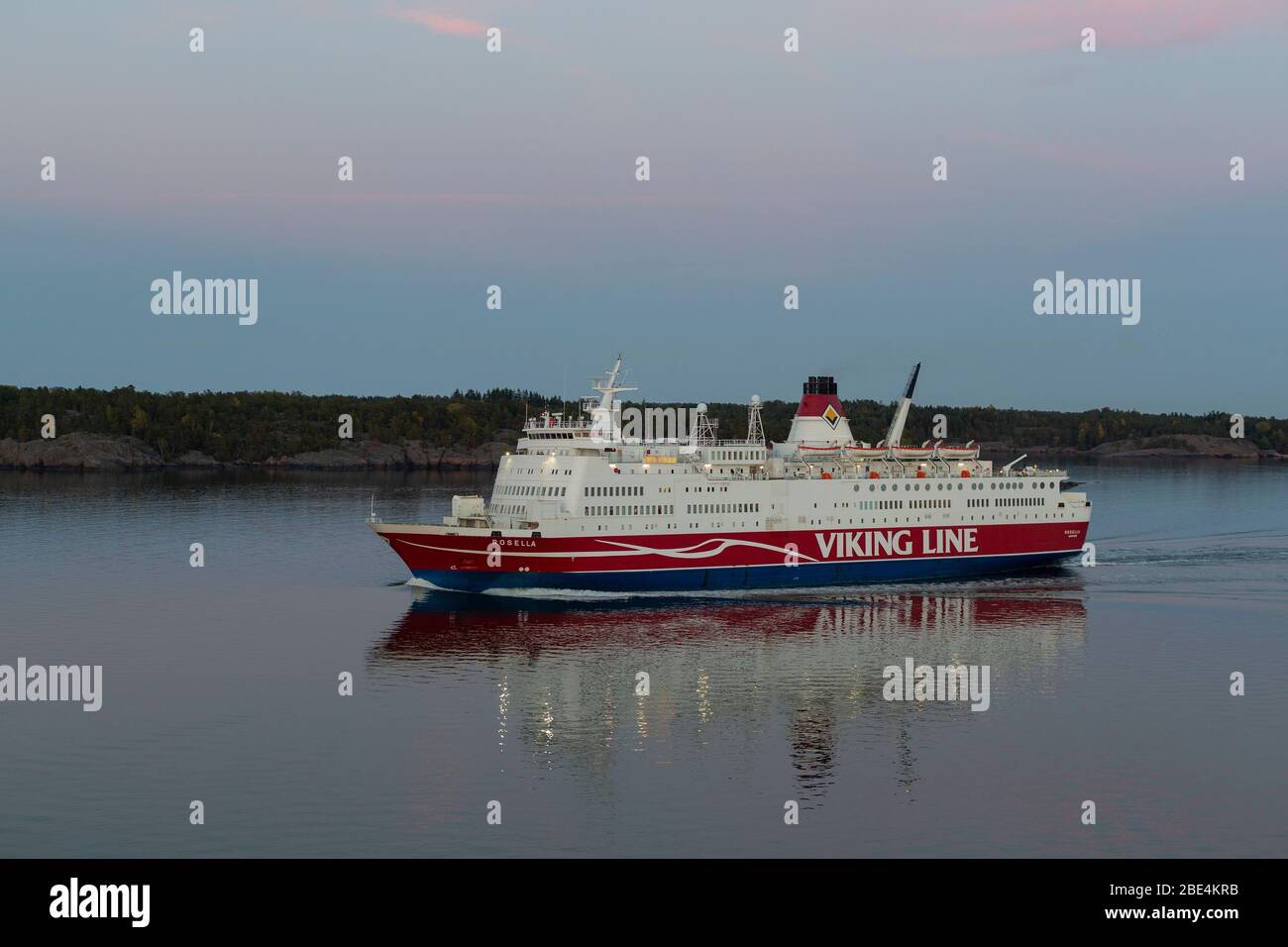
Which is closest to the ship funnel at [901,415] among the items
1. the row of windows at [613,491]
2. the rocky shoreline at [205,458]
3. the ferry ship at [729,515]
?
the ferry ship at [729,515]

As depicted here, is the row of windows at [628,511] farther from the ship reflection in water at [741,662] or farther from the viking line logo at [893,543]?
the viking line logo at [893,543]

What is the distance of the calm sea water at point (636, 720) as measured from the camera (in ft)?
96.9

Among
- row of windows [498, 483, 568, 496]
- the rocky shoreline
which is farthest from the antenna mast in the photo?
the rocky shoreline

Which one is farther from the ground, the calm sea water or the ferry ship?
the ferry ship

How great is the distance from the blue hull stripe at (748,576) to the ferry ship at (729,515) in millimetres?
57

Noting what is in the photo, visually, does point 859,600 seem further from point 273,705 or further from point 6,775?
point 6,775

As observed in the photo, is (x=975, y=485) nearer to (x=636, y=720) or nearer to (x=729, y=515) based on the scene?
(x=729, y=515)

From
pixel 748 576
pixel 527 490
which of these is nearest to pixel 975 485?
pixel 748 576

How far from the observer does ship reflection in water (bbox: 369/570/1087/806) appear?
36.3m

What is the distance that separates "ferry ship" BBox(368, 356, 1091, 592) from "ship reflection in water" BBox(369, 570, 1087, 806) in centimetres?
131

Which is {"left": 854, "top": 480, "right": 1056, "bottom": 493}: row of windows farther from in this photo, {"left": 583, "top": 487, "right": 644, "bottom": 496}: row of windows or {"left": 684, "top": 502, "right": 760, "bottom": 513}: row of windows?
{"left": 583, "top": 487, "right": 644, "bottom": 496}: row of windows

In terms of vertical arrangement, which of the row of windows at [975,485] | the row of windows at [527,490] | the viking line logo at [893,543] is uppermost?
the row of windows at [527,490]

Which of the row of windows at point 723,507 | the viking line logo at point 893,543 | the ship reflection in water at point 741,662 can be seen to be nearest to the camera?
the ship reflection in water at point 741,662
